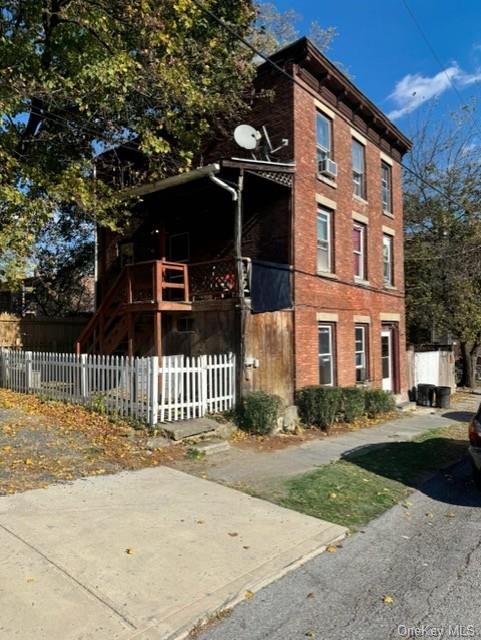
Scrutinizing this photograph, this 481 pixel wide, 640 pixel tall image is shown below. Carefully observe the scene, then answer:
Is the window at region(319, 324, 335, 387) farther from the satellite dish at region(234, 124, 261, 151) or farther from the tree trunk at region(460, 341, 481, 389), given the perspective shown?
the tree trunk at region(460, 341, 481, 389)

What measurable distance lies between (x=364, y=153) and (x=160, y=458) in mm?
12857

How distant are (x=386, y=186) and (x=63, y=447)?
14953mm

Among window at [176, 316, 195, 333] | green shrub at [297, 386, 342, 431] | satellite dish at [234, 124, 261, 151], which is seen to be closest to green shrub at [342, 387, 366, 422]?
green shrub at [297, 386, 342, 431]

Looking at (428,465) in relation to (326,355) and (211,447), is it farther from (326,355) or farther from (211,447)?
(326,355)

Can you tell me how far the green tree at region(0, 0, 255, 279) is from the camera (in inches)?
404

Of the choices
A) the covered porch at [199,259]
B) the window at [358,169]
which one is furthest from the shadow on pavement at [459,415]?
the window at [358,169]

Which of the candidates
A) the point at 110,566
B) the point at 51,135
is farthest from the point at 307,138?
the point at 110,566

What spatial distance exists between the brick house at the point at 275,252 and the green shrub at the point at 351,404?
3.13 feet

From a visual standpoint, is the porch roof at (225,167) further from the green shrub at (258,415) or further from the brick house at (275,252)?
the green shrub at (258,415)

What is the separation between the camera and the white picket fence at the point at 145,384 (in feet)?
31.1

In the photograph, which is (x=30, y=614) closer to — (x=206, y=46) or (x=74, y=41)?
(x=74, y=41)

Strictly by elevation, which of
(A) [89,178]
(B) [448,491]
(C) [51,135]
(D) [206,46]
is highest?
(D) [206,46]

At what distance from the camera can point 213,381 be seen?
1072 centimetres

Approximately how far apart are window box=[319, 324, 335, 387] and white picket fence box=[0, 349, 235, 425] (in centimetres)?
380
